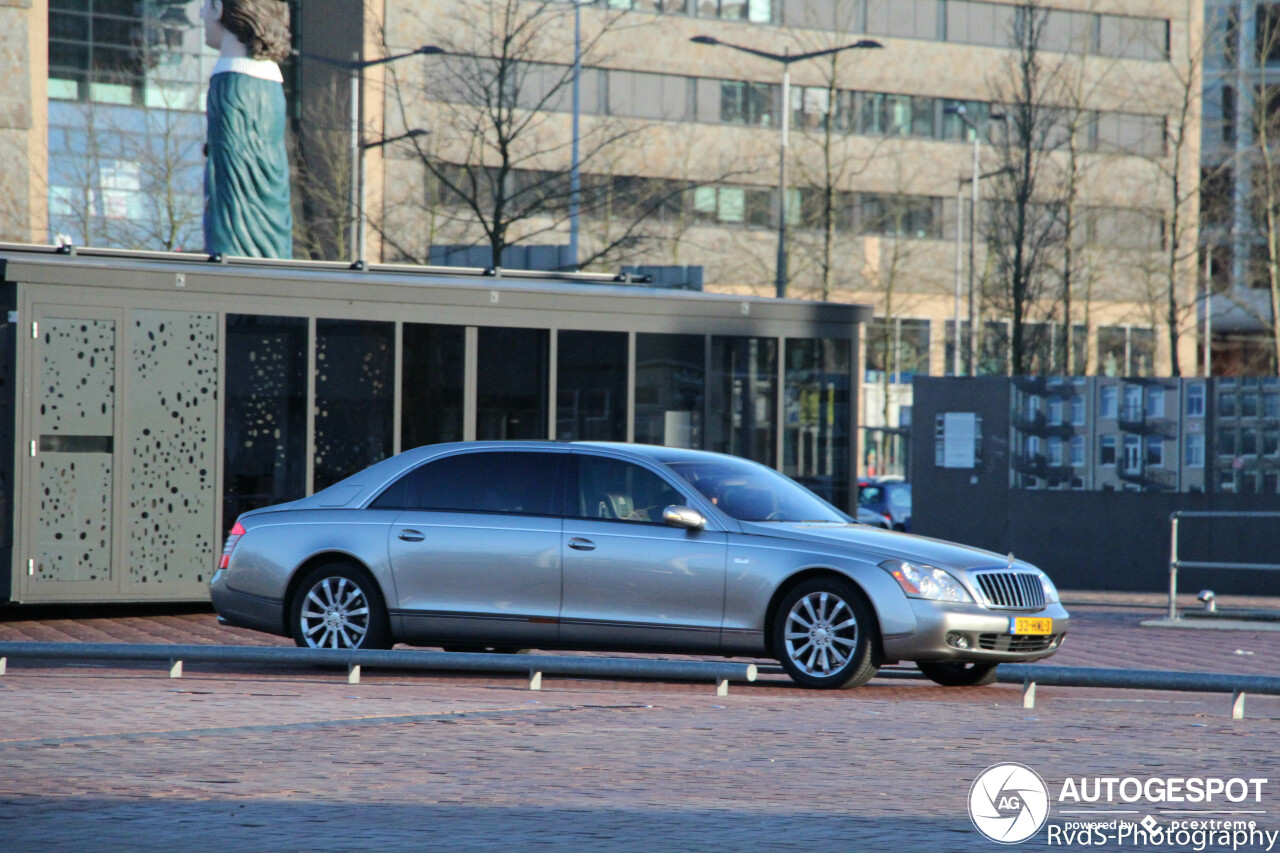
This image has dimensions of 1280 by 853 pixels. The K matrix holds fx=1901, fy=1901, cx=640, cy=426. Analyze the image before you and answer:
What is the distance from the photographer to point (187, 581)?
15.6 meters

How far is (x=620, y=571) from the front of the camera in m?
11.5

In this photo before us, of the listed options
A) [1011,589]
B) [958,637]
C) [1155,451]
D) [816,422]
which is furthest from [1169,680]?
[1155,451]


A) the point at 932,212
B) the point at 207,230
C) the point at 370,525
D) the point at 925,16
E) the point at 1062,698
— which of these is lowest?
the point at 1062,698

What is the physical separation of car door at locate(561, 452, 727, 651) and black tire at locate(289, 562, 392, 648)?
4.22ft

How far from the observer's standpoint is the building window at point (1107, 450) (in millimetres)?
22656

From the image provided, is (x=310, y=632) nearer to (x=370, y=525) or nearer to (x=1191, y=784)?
(x=370, y=525)

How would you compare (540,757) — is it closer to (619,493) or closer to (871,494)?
(619,493)

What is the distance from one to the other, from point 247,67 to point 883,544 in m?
12.2

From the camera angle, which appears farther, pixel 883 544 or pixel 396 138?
pixel 396 138

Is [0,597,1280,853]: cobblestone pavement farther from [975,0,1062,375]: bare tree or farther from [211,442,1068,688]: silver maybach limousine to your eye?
[975,0,1062,375]: bare tree

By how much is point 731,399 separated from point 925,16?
49.4 meters

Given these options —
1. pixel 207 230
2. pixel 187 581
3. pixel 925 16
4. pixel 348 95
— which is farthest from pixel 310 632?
pixel 925 16

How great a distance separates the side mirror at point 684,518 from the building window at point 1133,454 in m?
12.3

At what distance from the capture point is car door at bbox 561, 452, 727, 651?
11.4 meters
